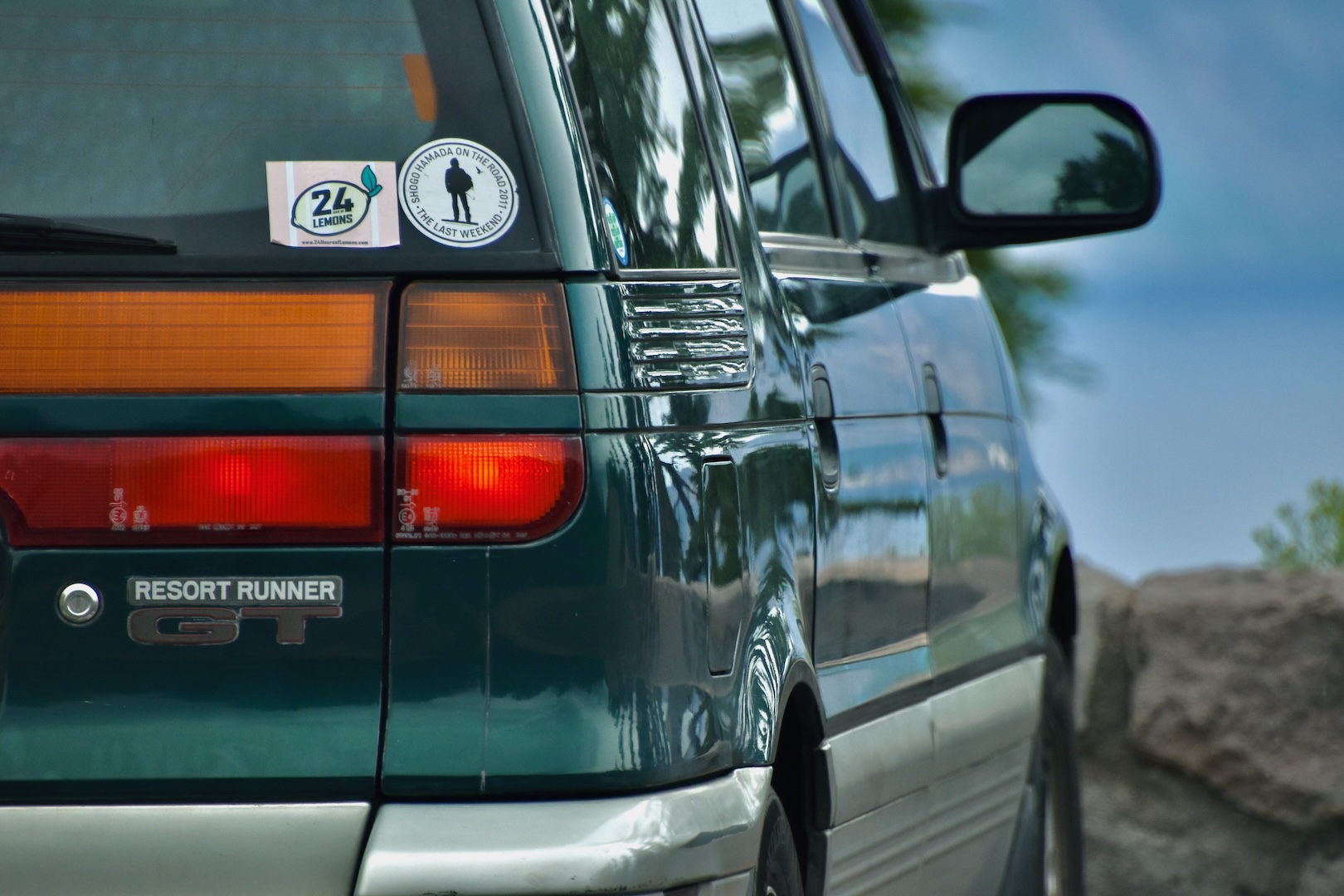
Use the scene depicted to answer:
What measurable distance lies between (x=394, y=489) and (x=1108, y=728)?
4827 millimetres

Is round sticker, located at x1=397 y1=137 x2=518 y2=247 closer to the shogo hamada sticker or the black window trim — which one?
the shogo hamada sticker

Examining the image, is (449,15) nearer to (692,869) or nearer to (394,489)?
(394,489)

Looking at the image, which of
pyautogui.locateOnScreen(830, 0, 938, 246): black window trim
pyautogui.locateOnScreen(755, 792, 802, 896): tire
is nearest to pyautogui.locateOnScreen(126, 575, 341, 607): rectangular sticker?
pyautogui.locateOnScreen(755, 792, 802, 896): tire

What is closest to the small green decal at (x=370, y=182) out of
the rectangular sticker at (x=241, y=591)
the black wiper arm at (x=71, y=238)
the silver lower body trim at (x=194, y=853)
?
the black wiper arm at (x=71, y=238)

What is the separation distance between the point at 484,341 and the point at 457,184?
0.18 meters

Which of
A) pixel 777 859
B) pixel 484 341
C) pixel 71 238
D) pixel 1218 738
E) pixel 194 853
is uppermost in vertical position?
pixel 71 238

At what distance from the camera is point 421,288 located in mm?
2152

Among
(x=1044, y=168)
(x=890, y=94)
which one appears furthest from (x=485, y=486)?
(x=890, y=94)

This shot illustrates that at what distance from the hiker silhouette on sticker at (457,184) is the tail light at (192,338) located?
0.40 ft

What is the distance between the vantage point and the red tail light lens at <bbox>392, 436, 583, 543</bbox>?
2.12m

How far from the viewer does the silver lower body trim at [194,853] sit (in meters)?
2.06

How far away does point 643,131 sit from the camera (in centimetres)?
241

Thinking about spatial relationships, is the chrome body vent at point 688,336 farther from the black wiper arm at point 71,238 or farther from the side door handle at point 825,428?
the black wiper arm at point 71,238

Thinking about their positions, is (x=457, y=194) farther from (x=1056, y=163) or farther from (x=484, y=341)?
(x=1056, y=163)
